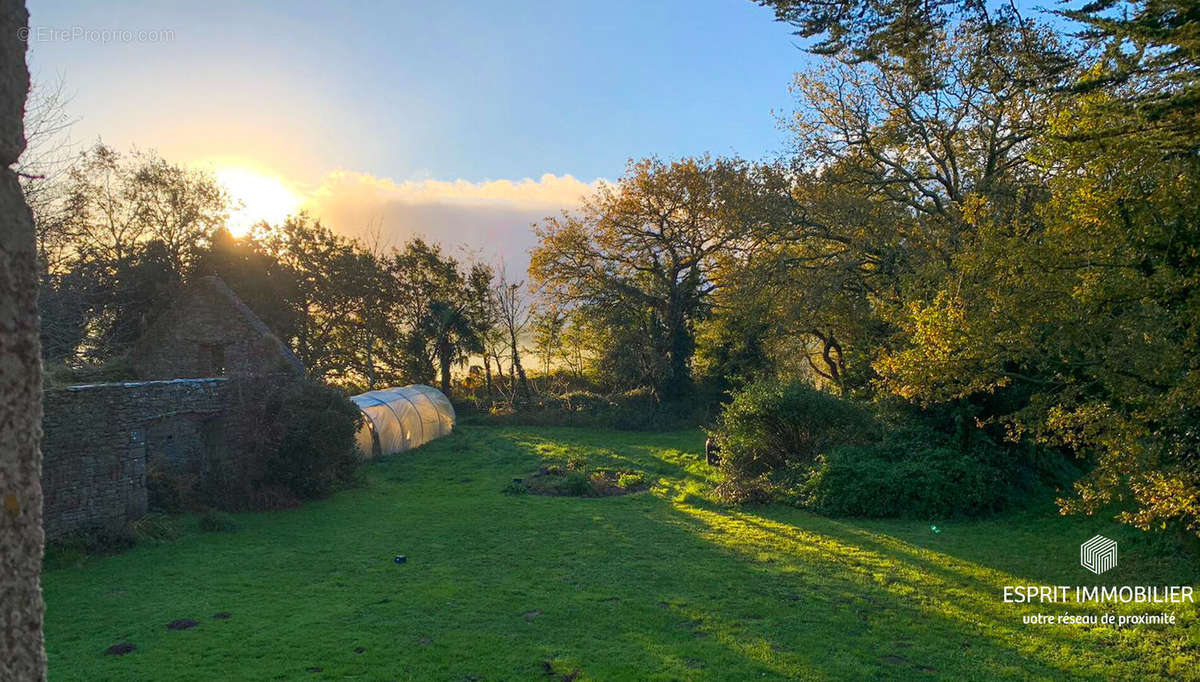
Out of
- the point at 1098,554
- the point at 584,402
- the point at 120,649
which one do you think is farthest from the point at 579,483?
the point at 584,402

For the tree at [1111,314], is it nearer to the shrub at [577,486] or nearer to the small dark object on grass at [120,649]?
the shrub at [577,486]

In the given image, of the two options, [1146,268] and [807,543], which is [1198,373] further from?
[807,543]

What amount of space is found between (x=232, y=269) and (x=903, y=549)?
96.2 ft

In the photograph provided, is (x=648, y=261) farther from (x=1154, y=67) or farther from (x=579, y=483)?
(x=1154, y=67)

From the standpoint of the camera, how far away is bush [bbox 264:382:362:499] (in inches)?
623

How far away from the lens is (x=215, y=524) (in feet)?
44.0

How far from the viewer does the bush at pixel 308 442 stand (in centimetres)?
1584

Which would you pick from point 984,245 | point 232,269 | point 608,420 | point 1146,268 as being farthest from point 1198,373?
point 232,269

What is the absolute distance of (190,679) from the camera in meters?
6.62

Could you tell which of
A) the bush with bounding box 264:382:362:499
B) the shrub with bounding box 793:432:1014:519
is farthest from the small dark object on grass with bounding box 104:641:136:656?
the shrub with bounding box 793:432:1014:519

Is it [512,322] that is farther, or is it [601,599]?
[512,322]

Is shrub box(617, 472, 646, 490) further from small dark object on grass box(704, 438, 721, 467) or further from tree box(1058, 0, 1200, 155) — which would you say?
tree box(1058, 0, 1200, 155)

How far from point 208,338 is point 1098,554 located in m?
23.9

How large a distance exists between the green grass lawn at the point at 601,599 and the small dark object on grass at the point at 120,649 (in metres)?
0.11
